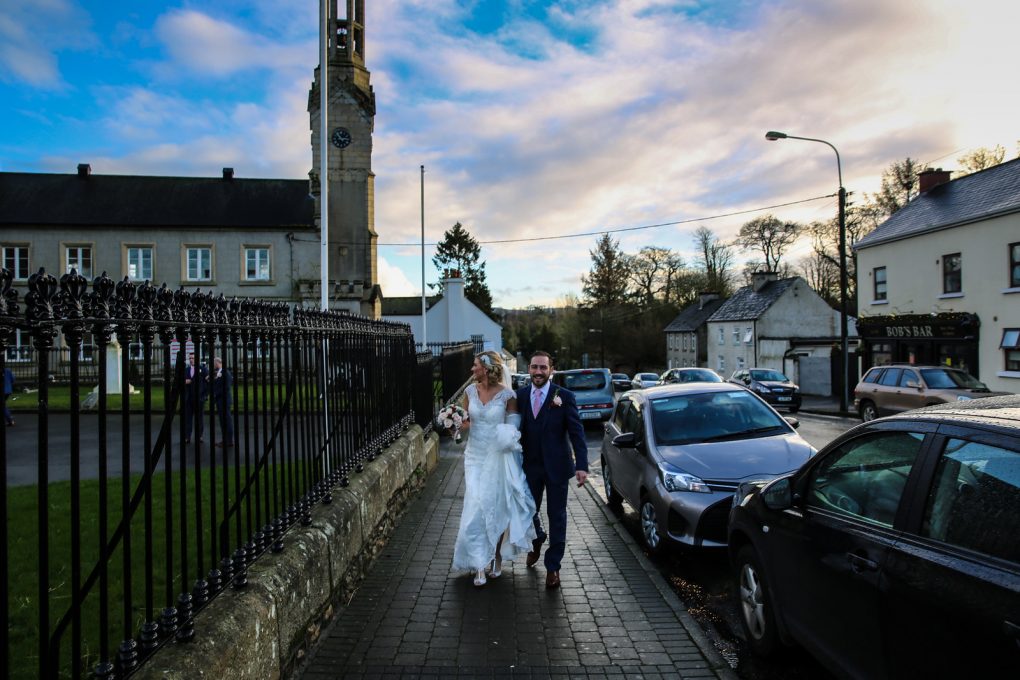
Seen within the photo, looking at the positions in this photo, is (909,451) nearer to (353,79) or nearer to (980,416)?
(980,416)

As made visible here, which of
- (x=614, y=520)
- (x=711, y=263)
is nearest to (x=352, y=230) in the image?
(x=614, y=520)

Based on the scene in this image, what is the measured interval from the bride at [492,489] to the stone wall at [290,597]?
2.99 feet

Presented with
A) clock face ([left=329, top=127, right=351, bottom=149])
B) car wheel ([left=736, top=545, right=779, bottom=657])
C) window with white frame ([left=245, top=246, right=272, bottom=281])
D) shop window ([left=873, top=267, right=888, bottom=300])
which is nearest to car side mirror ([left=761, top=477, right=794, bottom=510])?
car wheel ([left=736, top=545, right=779, bottom=657])

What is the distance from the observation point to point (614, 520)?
8.16 metres

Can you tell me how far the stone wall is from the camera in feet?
9.62

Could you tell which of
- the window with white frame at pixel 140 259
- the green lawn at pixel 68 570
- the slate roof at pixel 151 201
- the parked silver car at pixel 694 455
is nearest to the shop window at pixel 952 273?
the parked silver car at pixel 694 455

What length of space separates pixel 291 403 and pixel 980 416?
155 inches

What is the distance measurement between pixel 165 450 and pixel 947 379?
1949 cm

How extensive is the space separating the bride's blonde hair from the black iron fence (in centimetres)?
122

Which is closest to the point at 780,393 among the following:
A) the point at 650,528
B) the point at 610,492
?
the point at 610,492

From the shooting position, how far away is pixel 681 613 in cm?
504

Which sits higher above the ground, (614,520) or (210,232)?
(210,232)

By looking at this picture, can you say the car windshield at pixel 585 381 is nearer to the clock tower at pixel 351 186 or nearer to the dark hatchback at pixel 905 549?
the dark hatchback at pixel 905 549

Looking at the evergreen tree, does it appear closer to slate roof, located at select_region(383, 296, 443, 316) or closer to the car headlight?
slate roof, located at select_region(383, 296, 443, 316)
